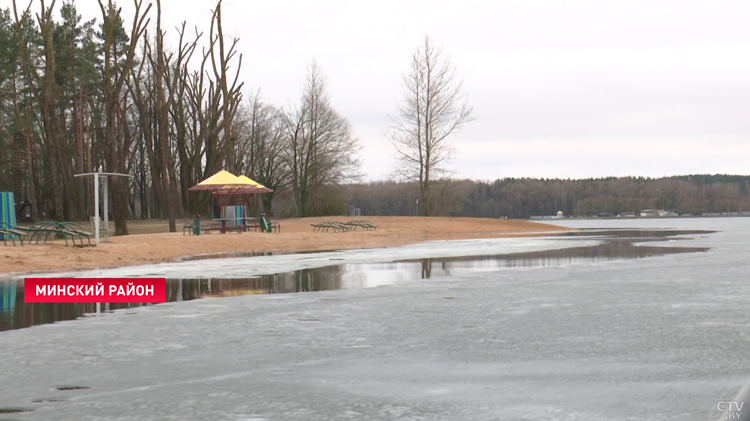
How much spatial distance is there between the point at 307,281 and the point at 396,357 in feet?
26.1

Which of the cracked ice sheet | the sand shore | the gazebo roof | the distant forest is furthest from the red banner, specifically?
the distant forest

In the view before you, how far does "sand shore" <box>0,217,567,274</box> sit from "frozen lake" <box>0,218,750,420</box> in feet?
28.3

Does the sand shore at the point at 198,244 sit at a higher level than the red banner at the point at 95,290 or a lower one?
higher

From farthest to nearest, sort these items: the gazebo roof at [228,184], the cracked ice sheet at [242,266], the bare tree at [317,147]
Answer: the bare tree at [317,147], the gazebo roof at [228,184], the cracked ice sheet at [242,266]

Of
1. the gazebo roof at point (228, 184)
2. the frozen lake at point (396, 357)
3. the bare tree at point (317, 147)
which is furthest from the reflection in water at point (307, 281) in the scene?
the bare tree at point (317, 147)

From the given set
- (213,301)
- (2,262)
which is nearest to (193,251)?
(2,262)

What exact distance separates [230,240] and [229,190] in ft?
29.8

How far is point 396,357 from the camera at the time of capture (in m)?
7.30

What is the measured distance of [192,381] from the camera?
6.29m

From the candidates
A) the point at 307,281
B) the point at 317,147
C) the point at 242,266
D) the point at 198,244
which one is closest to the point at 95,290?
the point at 307,281

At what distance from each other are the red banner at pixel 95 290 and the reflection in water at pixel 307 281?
0.21 meters

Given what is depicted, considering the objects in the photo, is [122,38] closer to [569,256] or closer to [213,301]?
[569,256]

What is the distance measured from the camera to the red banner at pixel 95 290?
12.5 meters

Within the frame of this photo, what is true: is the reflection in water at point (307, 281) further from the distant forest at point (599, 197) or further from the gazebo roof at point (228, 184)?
the distant forest at point (599, 197)
